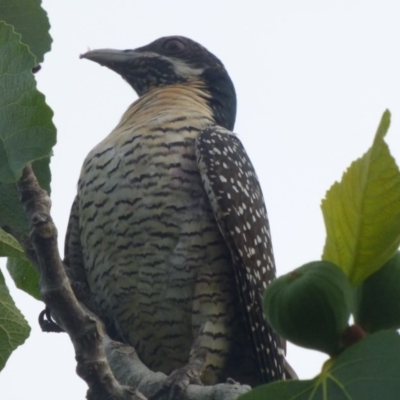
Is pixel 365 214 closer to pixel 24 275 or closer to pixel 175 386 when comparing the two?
pixel 24 275

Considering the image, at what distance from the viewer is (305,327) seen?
5.24 ft

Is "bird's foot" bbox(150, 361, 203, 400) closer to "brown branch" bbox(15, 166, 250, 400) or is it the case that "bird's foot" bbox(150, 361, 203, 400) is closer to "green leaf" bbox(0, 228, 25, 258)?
"brown branch" bbox(15, 166, 250, 400)

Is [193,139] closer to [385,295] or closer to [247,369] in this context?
[247,369]

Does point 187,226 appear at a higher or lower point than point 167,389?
higher

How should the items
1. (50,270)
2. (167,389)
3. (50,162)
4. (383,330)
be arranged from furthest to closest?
(167,389) < (50,162) < (50,270) < (383,330)

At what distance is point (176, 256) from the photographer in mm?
5113

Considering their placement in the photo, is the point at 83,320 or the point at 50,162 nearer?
the point at 83,320

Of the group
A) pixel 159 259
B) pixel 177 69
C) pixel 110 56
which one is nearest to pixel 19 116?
pixel 159 259

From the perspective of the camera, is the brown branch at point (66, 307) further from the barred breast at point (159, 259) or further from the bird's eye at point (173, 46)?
the bird's eye at point (173, 46)

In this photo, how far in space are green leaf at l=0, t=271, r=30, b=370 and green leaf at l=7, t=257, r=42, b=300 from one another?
512mm

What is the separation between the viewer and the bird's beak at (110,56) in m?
6.13

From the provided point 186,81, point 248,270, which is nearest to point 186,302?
point 248,270

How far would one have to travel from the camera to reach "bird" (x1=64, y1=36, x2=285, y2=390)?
508 centimetres

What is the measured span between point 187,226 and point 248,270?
417mm
